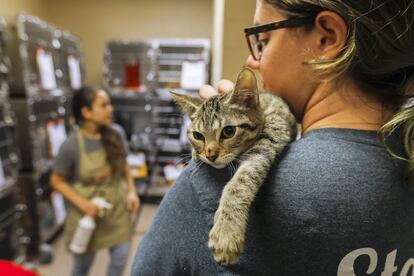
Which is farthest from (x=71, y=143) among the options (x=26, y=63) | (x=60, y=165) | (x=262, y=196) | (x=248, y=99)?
(x=262, y=196)

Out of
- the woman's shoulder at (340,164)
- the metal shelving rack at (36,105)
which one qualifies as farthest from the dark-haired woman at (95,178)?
the woman's shoulder at (340,164)

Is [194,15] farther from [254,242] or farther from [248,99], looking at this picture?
[254,242]

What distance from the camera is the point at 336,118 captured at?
616 mm

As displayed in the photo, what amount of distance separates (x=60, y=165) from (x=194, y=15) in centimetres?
300

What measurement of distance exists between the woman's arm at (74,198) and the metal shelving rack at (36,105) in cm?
79

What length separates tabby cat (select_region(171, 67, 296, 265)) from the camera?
25.5 inches

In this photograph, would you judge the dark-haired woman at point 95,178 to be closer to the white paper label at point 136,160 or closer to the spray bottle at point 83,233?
the spray bottle at point 83,233

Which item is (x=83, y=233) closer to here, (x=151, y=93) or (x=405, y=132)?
(x=405, y=132)

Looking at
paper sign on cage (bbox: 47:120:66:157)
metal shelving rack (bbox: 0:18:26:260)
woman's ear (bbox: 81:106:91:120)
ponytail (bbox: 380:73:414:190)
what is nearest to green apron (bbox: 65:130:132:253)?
woman's ear (bbox: 81:106:91:120)

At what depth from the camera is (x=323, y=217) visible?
0.51 m

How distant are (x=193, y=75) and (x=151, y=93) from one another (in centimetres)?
57

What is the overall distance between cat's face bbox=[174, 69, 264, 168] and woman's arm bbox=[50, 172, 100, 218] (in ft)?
4.67

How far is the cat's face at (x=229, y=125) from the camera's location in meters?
0.74

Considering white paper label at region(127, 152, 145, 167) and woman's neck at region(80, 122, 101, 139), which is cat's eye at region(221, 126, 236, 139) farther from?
white paper label at region(127, 152, 145, 167)
